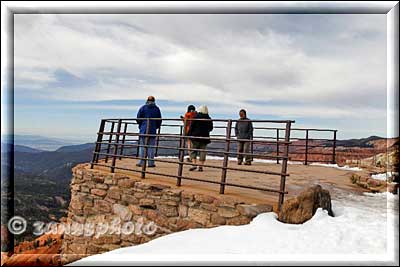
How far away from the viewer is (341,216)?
4.69m

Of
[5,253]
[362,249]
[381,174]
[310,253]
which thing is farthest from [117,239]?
[381,174]

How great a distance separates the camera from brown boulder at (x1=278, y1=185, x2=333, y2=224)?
447 centimetres

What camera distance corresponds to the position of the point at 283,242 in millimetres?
3822

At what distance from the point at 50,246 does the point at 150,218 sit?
12.9ft

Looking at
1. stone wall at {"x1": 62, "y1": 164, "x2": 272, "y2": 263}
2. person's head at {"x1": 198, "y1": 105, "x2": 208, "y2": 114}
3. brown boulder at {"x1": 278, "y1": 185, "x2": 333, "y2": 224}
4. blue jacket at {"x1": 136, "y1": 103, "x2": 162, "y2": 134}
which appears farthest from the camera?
blue jacket at {"x1": 136, "y1": 103, "x2": 162, "y2": 134}

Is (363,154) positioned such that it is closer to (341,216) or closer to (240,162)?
(240,162)

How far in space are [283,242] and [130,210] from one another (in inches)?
129

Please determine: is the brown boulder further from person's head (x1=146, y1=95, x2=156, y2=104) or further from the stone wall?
person's head (x1=146, y1=95, x2=156, y2=104)

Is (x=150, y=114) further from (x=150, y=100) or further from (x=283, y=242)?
(x=283, y=242)

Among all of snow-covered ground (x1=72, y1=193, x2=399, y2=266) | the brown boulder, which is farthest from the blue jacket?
the brown boulder

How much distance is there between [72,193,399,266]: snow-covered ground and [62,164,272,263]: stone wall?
382 mm

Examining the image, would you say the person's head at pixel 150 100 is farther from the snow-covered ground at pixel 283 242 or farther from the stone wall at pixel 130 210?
the snow-covered ground at pixel 283 242

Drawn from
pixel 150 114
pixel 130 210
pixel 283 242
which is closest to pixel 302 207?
pixel 283 242

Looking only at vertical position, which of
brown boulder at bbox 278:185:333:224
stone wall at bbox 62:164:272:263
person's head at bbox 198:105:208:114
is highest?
person's head at bbox 198:105:208:114
